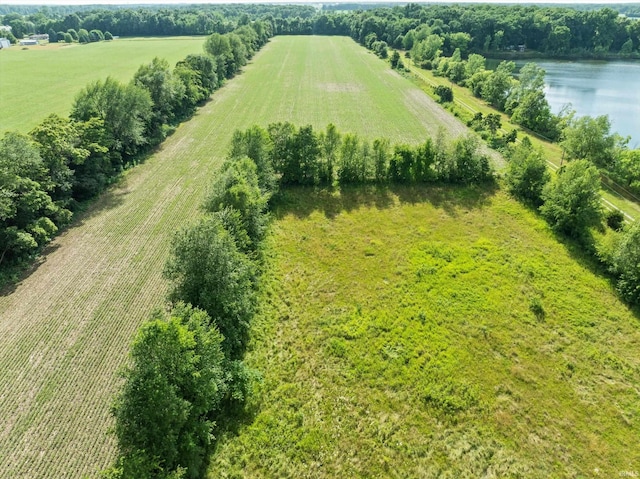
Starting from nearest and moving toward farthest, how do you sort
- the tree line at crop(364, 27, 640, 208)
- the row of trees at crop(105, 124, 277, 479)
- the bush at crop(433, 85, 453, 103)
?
the row of trees at crop(105, 124, 277, 479) → the tree line at crop(364, 27, 640, 208) → the bush at crop(433, 85, 453, 103)

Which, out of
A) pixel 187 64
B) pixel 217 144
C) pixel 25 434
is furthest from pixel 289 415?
pixel 187 64

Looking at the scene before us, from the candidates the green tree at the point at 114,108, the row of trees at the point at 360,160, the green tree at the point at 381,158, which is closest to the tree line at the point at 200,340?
the row of trees at the point at 360,160

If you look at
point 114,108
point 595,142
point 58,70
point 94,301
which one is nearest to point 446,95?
point 595,142

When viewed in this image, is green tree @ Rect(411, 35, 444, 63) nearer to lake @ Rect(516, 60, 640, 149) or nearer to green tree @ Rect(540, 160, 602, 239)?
lake @ Rect(516, 60, 640, 149)

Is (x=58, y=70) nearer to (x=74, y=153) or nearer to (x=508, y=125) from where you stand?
(x=74, y=153)

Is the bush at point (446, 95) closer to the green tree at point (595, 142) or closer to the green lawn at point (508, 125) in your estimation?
the green lawn at point (508, 125)

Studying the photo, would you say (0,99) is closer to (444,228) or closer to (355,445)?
(444,228)

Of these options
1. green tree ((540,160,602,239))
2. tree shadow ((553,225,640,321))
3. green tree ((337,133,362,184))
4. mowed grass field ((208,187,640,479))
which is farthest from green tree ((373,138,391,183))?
tree shadow ((553,225,640,321))
